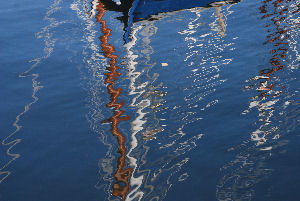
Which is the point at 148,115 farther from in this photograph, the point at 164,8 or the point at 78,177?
the point at 164,8

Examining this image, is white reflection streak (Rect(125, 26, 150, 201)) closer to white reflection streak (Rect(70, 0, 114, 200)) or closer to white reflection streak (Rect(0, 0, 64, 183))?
white reflection streak (Rect(70, 0, 114, 200))

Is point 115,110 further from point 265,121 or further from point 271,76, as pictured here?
point 271,76

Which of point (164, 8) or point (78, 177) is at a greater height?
point (164, 8)

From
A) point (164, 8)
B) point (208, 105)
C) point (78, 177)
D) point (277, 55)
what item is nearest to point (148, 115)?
point (208, 105)

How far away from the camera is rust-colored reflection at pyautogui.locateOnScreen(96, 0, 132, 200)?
5.85m

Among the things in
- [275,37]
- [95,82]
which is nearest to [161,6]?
[275,37]

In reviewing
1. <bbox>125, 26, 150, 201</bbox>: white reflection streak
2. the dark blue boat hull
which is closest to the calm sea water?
<bbox>125, 26, 150, 201</bbox>: white reflection streak

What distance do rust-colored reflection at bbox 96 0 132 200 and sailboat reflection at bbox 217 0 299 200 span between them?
46.5 inches

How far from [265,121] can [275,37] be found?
3.45 metres

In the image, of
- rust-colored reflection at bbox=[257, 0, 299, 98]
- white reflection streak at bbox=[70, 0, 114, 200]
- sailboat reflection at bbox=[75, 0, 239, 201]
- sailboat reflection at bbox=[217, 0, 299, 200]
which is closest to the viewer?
sailboat reflection at bbox=[217, 0, 299, 200]

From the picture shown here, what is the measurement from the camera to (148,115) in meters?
7.36

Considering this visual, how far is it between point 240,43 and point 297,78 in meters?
2.00

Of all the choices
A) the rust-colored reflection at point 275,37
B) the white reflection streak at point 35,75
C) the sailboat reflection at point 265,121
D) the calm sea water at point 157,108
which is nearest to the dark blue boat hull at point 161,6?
the calm sea water at point 157,108

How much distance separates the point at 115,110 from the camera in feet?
25.0
